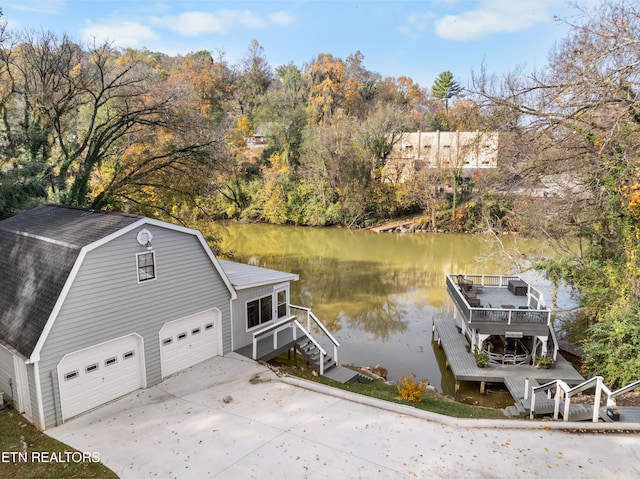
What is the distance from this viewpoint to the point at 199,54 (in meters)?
78.9

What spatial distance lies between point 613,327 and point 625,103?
258 inches

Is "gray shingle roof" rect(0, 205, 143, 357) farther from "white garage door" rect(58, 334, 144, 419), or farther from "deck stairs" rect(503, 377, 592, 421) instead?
"deck stairs" rect(503, 377, 592, 421)

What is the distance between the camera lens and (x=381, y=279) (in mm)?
26297

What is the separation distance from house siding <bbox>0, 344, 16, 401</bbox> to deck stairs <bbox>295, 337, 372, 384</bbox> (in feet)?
24.2

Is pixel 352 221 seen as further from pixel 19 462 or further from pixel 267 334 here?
pixel 19 462

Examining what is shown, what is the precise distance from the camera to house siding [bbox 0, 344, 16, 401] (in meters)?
9.26

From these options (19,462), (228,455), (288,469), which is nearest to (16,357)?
(19,462)

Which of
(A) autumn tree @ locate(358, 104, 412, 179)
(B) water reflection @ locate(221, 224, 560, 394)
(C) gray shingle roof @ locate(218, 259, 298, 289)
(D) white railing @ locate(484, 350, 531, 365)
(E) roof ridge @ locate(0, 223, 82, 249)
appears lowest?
(B) water reflection @ locate(221, 224, 560, 394)

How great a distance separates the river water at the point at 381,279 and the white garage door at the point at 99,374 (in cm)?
754

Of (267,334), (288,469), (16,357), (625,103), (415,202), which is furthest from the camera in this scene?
(415,202)

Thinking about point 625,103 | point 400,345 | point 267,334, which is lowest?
point 400,345

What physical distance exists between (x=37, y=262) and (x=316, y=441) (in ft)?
24.9

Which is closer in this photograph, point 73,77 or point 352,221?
point 73,77

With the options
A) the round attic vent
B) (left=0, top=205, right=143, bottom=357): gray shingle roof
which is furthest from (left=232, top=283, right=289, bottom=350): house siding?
(left=0, top=205, right=143, bottom=357): gray shingle roof
